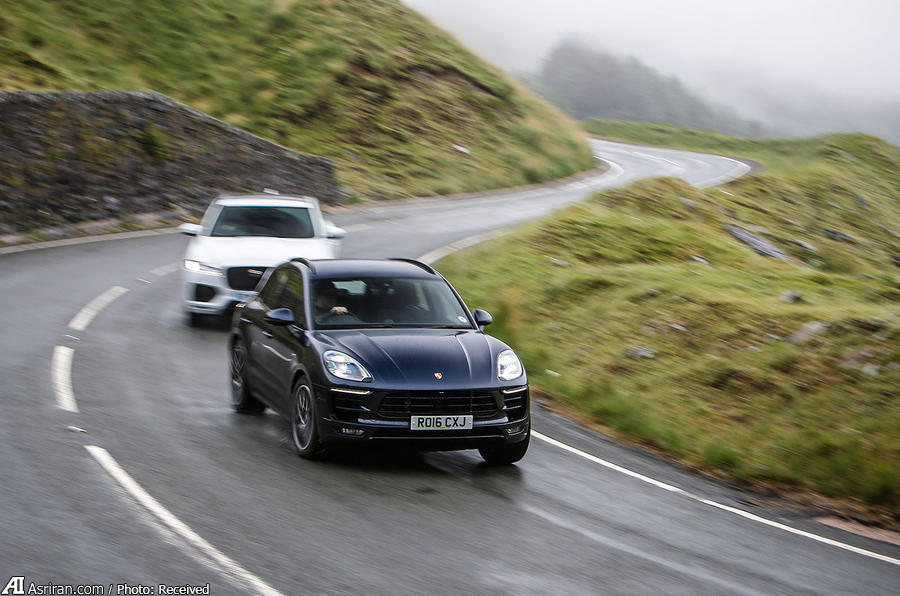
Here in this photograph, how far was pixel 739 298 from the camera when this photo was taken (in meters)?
15.8

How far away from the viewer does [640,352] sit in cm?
1403

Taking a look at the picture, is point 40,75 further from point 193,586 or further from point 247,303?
point 193,586

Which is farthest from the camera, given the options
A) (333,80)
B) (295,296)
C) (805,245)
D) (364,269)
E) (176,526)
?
(333,80)

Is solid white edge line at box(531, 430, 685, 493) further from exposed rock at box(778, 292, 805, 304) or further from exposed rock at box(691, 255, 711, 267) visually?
exposed rock at box(691, 255, 711, 267)

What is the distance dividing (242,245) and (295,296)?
6289 millimetres

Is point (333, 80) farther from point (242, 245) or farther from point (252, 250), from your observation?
point (252, 250)

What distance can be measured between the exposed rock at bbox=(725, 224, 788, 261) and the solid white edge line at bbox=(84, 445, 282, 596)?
2156 centimetres

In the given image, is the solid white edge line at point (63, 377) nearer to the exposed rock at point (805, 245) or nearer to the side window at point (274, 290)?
the side window at point (274, 290)

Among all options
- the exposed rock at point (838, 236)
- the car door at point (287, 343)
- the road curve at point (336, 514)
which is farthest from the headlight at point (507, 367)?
the exposed rock at point (838, 236)

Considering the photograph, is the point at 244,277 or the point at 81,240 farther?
the point at 81,240

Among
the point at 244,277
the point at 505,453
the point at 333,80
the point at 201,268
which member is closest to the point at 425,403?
the point at 505,453

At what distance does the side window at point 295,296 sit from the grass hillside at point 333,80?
90.0 ft

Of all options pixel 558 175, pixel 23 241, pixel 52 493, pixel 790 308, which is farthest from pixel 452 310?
pixel 558 175

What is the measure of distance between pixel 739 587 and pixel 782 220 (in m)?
31.4
